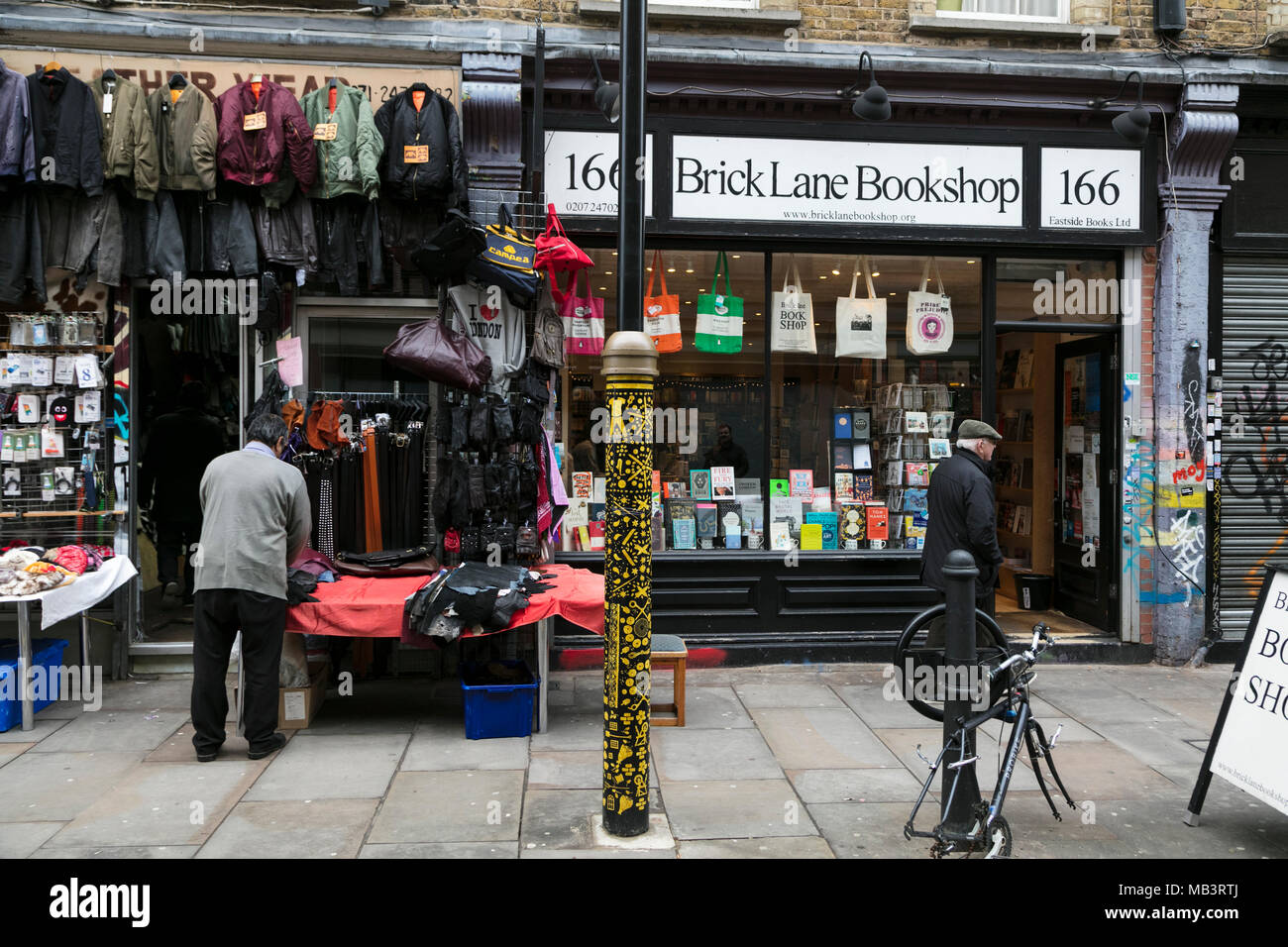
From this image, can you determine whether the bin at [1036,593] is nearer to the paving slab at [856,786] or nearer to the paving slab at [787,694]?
the paving slab at [787,694]

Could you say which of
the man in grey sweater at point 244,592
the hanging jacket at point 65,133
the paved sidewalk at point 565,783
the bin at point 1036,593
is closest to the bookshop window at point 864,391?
the paved sidewalk at point 565,783

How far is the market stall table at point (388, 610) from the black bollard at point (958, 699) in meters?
2.63

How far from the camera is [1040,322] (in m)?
9.16

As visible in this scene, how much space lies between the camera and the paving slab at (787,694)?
764 centimetres

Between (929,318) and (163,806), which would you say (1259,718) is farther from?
(163,806)

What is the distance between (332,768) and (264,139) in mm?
4637

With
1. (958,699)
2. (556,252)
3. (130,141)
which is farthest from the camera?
(556,252)

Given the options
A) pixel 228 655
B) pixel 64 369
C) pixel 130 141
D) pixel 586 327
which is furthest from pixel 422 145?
pixel 228 655

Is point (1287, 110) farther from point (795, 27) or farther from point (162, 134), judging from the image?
point (162, 134)

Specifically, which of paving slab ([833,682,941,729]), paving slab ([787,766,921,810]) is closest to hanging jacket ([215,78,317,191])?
paving slab ([787,766,921,810])

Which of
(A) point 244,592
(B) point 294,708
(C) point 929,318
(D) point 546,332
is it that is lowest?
(B) point 294,708

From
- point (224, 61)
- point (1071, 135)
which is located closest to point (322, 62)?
point (224, 61)

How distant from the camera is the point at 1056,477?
10.7m

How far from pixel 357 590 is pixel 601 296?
3551 millimetres
